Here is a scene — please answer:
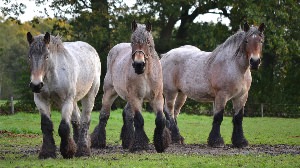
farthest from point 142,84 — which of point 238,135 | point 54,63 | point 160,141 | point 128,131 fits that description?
point 238,135

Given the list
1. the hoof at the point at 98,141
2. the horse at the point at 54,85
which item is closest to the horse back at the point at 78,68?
the horse at the point at 54,85

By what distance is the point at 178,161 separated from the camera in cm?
1020

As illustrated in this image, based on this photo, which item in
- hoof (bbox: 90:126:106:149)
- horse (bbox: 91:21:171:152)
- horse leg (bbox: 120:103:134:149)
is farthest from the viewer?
hoof (bbox: 90:126:106:149)

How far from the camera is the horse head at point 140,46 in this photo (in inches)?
469

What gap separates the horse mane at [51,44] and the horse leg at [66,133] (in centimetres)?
108

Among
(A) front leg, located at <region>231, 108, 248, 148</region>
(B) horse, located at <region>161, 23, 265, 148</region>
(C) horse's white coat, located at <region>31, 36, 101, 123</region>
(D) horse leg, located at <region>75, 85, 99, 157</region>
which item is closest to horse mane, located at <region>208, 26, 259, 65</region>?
(B) horse, located at <region>161, 23, 265, 148</region>

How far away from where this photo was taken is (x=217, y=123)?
14.2 meters

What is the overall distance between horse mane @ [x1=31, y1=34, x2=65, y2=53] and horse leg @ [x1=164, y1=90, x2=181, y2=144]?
15.7 ft

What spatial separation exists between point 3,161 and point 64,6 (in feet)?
88.9

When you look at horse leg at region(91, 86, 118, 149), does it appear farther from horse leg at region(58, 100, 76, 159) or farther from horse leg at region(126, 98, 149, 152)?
horse leg at region(58, 100, 76, 159)

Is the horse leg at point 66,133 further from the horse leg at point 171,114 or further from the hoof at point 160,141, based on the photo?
the horse leg at point 171,114

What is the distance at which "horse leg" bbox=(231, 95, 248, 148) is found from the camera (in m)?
14.0

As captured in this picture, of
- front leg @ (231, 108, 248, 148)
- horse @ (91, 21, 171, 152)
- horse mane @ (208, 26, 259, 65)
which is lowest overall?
front leg @ (231, 108, 248, 148)

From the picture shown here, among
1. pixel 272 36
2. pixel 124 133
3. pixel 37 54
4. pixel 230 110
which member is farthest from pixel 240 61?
pixel 230 110
